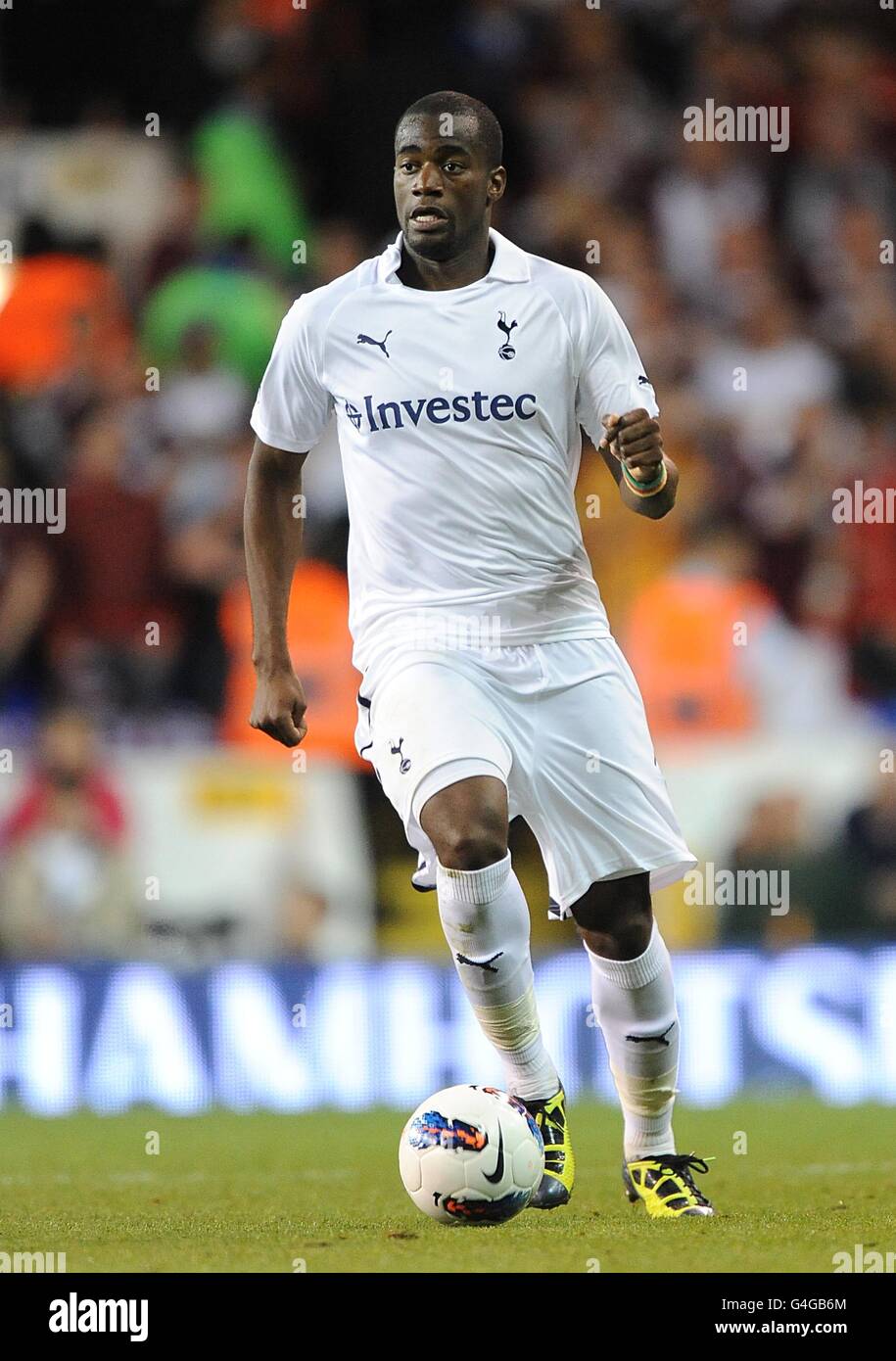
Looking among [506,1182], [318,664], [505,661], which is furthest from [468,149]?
[318,664]

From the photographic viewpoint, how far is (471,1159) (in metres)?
4.97

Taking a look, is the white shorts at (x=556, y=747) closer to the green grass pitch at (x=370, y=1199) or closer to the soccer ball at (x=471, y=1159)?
the soccer ball at (x=471, y=1159)

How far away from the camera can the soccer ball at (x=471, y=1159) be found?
16.4 ft

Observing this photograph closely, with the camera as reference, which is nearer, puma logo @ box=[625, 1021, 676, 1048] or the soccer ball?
the soccer ball

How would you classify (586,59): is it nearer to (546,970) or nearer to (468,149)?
(546,970)

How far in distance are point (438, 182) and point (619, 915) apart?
1842 millimetres

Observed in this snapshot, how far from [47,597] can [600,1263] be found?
22.2ft

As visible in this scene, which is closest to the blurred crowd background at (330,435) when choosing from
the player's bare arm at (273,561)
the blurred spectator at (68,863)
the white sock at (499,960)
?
the blurred spectator at (68,863)

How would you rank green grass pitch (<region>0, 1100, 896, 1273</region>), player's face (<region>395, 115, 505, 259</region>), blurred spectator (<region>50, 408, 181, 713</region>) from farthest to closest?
1. blurred spectator (<region>50, 408, 181, 713</region>)
2. player's face (<region>395, 115, 505, 259</region>)
3. green grass pitch (<region>0, 1100, 896, 1273</region>)

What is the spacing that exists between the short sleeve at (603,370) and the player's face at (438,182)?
0.37m

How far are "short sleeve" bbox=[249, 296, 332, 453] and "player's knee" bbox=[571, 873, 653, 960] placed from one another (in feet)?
4.51

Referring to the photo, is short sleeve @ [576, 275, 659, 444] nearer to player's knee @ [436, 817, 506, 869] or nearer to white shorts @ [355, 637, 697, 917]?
white shorts @ [355, 637, 697, 917]

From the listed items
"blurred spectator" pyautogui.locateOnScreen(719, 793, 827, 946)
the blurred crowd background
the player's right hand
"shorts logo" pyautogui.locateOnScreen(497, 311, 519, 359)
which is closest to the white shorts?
the player's right hand

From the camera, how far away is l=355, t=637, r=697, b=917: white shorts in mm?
5305
